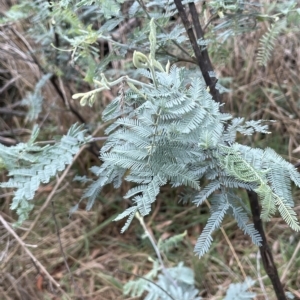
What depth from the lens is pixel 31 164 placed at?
0.81 meters

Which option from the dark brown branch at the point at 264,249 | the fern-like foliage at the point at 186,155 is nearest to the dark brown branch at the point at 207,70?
the dark brown branch at the point at 264,249

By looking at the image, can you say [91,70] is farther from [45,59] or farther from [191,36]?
[45,59]

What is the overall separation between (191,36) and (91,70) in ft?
0.70

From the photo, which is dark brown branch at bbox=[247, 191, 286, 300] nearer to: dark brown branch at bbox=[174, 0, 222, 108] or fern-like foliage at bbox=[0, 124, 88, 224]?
dark brown branch at bbox=[174, 0, 222, 108]

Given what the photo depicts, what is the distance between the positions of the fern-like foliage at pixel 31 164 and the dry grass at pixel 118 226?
21.4 inches

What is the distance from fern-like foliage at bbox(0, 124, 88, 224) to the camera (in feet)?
2.43

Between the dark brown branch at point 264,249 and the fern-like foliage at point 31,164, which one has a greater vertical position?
the fern-like foliage at point 31,164

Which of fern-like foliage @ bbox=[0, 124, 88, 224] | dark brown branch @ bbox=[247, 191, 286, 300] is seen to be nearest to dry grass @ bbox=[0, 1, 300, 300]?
dark brown branch @ bbox=[247, 191, 286, 300]

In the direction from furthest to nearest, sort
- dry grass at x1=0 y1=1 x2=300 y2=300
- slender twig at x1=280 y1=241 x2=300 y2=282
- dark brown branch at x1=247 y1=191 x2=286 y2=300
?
dry grass at x1=0 y1=1 x2=300 y2=300, slender twig at x1=280 y1=241 x2=300 y2=282, dark brown branch at x1=247 y1=191 x2=286 y2=300

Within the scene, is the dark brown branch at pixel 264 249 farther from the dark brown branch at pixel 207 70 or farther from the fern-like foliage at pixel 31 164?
the fern-like foliage at pixel 31 164

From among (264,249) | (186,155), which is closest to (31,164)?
(186,155)

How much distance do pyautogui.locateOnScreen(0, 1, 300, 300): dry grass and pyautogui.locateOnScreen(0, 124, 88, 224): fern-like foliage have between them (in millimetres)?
544

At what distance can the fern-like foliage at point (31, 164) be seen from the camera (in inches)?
29.2

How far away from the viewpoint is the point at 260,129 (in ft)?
2.28
